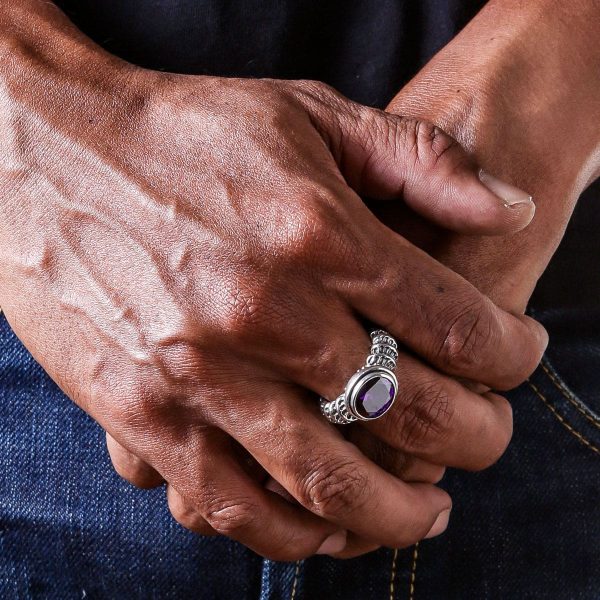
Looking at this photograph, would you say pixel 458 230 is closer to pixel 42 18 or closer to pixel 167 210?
pixel 167 210


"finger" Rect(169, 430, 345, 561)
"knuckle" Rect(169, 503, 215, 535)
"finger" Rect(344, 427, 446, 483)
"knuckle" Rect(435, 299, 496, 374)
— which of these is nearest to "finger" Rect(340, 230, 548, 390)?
"knuckle" Rect(435, 299, 496, 374)

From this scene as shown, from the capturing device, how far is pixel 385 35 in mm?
1104

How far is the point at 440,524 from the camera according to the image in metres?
0.99

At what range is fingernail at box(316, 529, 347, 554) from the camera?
938 millimetres

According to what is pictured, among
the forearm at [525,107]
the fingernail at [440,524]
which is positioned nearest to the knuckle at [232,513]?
the fingernail at [440,524]

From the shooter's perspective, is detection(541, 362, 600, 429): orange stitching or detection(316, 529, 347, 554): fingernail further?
detection(541, 362, 600, 429): orange stitching

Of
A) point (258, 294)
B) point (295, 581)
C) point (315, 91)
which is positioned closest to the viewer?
point (258, 294)

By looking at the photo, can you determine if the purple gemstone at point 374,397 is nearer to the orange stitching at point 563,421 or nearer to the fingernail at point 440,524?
the fingernail at point 440,524

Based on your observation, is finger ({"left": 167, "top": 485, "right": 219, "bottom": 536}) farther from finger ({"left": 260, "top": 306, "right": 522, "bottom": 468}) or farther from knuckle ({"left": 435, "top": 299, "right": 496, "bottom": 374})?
knuckle ({"left": 435, "top": 299, "right": 496, "bottom": 374})

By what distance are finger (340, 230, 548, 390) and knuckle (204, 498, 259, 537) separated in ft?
0.79

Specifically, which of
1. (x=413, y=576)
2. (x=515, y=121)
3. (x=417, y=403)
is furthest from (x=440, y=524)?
(x=515, y=121)

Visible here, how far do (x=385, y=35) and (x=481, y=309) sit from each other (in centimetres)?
46

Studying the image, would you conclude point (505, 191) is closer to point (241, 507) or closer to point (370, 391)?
point (370, 391)

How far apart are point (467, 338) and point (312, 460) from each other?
8.0 inches
